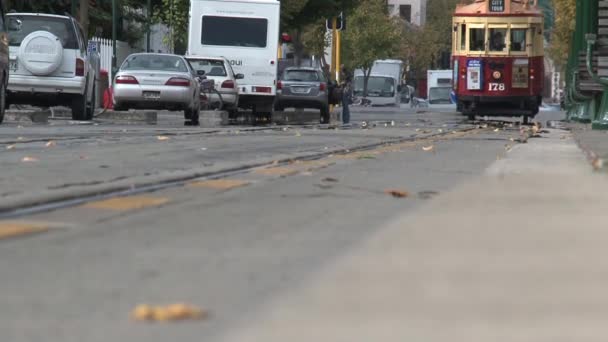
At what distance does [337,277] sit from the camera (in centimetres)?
628

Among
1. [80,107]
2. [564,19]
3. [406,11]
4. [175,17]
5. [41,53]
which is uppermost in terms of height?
[406,11]

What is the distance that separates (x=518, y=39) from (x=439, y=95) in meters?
50.2

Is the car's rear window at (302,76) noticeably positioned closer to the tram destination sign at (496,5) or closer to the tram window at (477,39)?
the tram window at (477,39)

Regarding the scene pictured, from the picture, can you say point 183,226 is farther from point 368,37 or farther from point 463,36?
point 368,37

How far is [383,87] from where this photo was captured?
92.8m

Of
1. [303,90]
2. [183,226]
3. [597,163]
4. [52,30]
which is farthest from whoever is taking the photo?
[303,90]

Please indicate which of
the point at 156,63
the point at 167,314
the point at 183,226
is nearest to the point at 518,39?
the point at 156,63

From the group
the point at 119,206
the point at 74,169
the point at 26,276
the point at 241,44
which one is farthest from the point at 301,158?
the point at 241,44

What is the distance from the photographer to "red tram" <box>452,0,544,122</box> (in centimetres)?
4281

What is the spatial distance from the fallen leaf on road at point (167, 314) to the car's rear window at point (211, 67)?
1264 inches

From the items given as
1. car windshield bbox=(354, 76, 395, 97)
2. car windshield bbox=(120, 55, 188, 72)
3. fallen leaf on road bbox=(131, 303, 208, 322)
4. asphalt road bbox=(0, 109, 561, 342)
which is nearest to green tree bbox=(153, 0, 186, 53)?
car windshield bbox=(120, 55, 188, 72)

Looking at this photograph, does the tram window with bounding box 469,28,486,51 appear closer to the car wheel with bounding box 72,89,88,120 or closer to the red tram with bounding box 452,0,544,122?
the red tram with bounding box 452,0,544,122

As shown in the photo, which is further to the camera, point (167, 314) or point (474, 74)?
point (474, 74)

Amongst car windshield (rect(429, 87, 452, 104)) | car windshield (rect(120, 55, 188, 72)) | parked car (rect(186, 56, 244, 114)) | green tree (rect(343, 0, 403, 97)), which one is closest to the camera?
car windshield (rect(120, 55, 188, 72))
